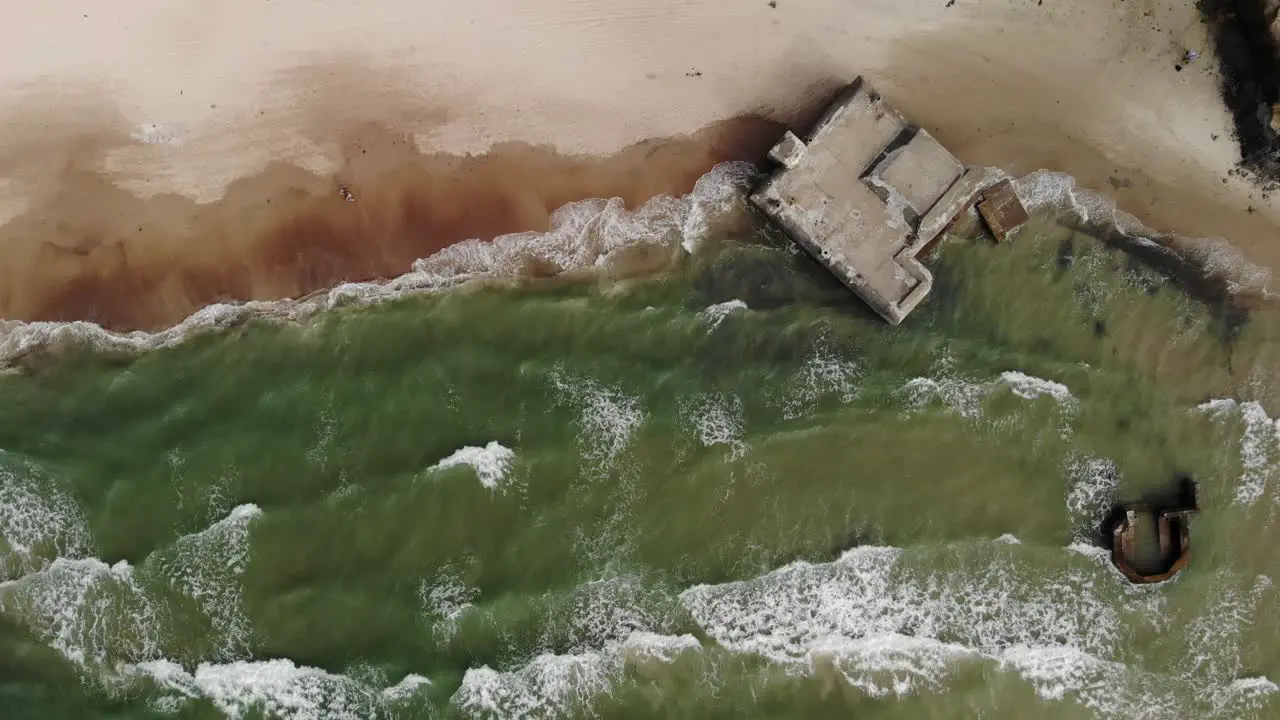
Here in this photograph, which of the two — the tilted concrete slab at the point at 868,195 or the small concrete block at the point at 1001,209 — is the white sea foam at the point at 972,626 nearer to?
the tilted concrete slab at the point at 868,195

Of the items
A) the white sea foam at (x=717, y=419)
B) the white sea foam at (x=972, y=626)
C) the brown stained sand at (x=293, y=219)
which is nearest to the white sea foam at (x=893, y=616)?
the white sea foam at (x=972, y=626)

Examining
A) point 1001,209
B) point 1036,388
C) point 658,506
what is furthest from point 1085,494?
point 658,506

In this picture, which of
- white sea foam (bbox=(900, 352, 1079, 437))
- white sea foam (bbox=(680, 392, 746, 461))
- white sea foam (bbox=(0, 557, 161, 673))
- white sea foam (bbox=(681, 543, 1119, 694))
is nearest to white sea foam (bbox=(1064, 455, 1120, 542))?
white sea foam (bbox=(900, 352, 1079, 437))

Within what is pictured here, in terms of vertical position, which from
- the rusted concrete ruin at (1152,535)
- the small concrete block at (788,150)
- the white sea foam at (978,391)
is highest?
the small concrete block at (788,150)

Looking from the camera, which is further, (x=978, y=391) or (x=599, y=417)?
(x=978, y=391)

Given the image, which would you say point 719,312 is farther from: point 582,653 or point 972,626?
point 972,626

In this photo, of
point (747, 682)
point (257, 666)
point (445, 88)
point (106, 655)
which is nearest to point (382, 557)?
point (257, 666)
